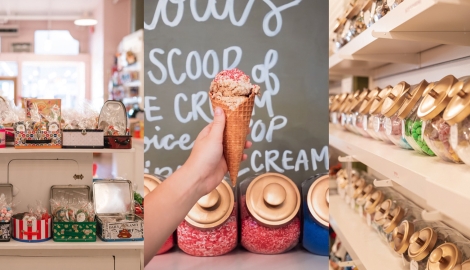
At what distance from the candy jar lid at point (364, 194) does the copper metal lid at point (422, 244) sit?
912mm

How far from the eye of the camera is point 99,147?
2.03m

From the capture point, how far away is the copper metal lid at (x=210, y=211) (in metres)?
1.66

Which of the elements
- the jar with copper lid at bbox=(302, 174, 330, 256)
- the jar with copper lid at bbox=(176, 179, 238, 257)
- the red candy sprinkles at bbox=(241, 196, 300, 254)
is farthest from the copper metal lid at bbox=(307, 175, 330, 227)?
the jar with copper lid at bbox=(176, 179, 238, 257)

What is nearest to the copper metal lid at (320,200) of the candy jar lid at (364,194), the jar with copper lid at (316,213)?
the jar with copper lid at (316,213)

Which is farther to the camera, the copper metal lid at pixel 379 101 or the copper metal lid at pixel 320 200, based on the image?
the copper metal lid at pixel 379 101

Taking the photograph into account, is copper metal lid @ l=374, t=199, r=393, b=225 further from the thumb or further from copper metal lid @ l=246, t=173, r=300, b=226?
the thumb

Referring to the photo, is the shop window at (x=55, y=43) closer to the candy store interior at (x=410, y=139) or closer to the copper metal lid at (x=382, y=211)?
the candy store interior at (x=410, y=139)

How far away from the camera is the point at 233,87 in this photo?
1543 millimetres

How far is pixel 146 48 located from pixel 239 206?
0.58m

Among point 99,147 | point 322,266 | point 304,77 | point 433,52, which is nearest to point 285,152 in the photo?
point 304,77

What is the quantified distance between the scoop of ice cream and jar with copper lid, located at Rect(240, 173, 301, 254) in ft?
0.86

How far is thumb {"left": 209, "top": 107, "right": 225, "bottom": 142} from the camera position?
5.13 ft

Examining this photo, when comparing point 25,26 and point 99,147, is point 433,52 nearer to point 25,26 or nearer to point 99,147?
point 99,147

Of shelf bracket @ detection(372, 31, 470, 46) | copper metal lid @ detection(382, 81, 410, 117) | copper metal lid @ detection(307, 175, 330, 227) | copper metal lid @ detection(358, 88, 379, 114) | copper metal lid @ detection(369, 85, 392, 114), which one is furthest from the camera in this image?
copper metal lid @ detection(358, 88, 379, 114)
